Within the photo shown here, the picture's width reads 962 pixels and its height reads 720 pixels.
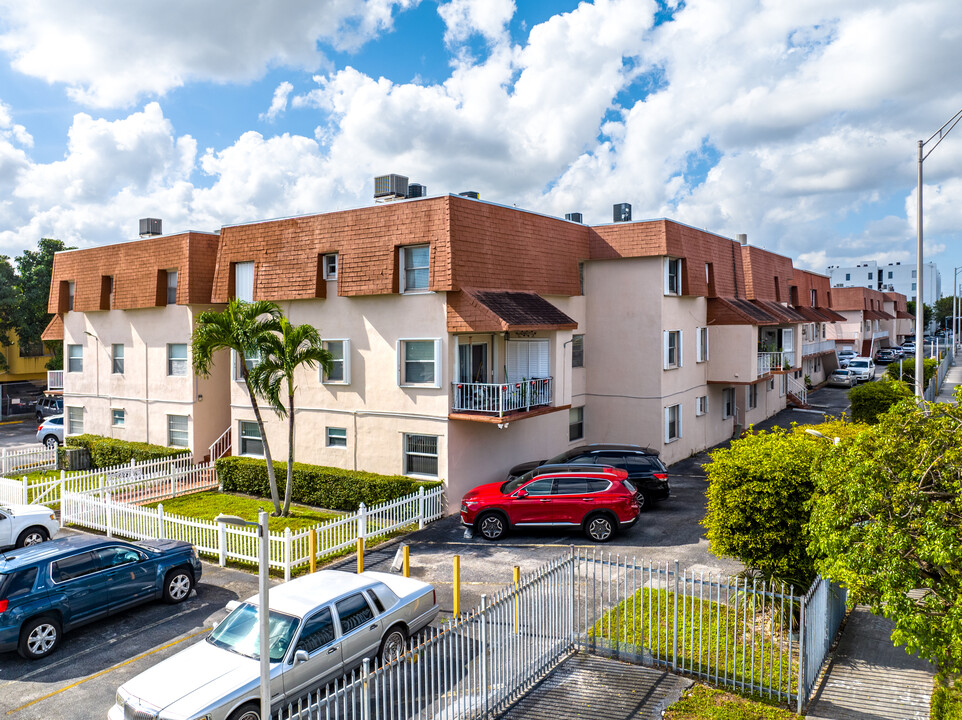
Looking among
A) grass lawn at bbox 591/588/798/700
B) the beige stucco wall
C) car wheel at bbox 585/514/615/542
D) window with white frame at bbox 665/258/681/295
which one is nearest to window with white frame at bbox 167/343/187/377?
the beige stucco wall

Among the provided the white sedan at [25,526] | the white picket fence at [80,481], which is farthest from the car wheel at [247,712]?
the white picket fence at [80,481]

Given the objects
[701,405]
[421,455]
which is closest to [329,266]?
[421,455]

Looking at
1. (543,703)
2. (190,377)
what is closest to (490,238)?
(190,377)

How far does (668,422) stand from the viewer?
27125 mm

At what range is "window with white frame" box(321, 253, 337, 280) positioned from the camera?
2284 centimetres

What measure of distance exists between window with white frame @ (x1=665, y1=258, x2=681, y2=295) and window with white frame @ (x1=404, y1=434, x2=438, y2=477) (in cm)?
1137

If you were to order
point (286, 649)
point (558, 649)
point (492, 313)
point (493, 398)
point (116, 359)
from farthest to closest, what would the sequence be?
point (116, 359), point (493, 398), point (492, 313), point (558, 649), point (286, 649)

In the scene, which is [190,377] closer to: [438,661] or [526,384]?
[526,384]

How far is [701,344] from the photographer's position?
30.2 m

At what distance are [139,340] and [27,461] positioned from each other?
6275 mm

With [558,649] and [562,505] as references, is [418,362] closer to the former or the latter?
[562,505]

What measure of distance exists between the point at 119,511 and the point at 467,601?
10.8 m

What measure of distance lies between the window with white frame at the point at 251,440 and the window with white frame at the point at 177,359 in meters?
3.77

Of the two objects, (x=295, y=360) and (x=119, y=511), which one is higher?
(x=295, y=360)
